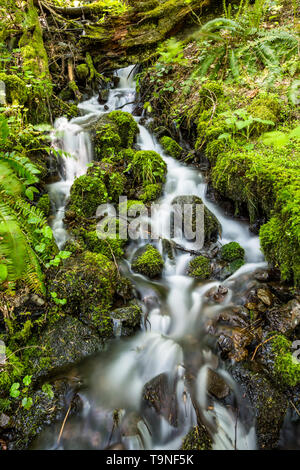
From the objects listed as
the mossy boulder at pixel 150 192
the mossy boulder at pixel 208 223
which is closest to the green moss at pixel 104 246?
the mossy boulder at pixel 150 192

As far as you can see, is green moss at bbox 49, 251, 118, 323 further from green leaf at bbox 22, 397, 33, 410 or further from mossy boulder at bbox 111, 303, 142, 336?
green leaf at bbox 22, 397, 33, 410

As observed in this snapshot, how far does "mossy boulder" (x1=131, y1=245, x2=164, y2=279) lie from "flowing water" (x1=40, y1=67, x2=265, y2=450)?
115mm

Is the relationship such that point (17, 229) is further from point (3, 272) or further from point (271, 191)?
point (271, 191)

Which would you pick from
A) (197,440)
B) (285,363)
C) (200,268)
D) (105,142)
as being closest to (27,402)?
(197,440)

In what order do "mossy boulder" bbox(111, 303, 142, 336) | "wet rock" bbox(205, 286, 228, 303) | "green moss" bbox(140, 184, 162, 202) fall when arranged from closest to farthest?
"mossy boulder" bbox(111, 303, 142, 336)
"wet rock" bbox(205, 286, 228, 303)
"green moss" bbox(140, 184, 162, 202)

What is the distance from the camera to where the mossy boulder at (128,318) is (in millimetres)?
3098

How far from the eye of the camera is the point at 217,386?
2.59 meters

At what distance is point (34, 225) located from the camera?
9.16 ft

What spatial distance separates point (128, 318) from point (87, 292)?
1.96 feet

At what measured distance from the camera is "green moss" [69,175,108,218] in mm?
4406

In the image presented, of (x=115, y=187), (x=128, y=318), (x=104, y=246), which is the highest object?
(x=115, y=187)

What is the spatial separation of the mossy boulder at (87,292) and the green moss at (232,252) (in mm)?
1840

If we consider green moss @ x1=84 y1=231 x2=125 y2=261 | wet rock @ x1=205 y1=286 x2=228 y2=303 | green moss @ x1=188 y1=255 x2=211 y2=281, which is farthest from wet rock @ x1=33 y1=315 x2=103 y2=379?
green moss @ x1=188 y1=255 x2=211 y2=281

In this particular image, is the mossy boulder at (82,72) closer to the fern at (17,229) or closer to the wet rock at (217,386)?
the fern at (17,229)
